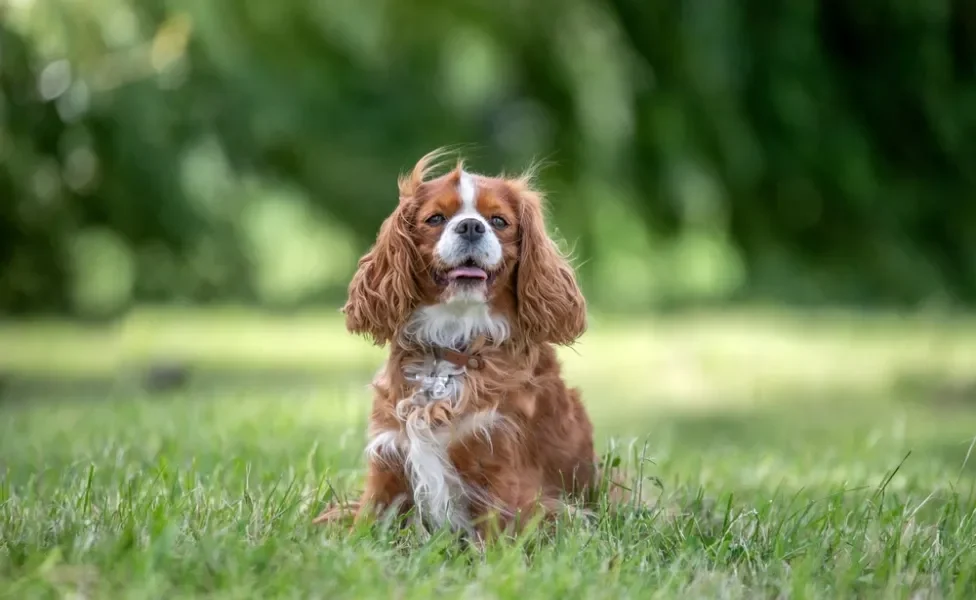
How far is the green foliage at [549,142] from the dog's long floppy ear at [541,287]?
5748 mm

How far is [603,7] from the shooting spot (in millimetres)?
11008

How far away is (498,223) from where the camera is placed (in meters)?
3.41

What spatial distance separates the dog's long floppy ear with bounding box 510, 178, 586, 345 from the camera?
3.40 metres

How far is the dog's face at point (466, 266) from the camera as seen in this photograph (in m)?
3.30

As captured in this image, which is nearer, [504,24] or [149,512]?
[149,512]

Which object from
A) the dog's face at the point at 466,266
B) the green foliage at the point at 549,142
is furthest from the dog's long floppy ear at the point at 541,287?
the green foliage at the point at 549,142

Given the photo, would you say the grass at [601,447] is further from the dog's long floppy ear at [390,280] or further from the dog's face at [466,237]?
the dog's face at [466,237]

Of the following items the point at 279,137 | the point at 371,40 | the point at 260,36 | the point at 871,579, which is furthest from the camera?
the point at 279,137

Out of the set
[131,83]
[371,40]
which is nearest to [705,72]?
[371,40]

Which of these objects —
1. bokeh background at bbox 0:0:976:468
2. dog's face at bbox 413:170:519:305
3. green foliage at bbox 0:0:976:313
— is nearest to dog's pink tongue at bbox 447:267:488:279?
dog's face at bbox 413:170:519:305

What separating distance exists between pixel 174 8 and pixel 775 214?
6.25 meters

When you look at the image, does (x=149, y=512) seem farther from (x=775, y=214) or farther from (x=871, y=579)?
(x=775, y=214)

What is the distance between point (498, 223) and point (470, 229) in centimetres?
17

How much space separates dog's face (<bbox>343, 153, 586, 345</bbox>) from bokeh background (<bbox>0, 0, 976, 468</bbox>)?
155 inches
